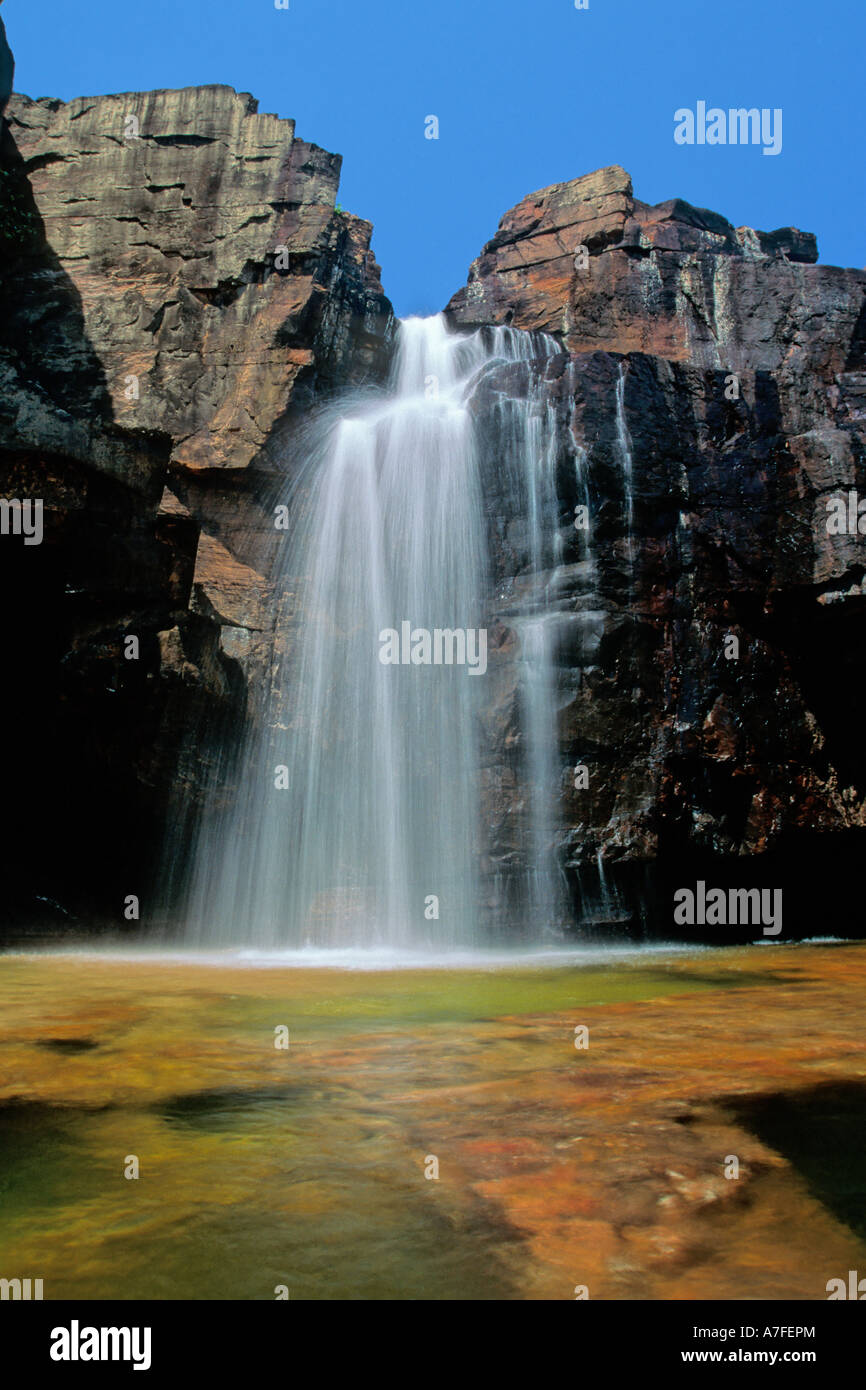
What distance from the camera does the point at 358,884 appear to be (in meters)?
12.3

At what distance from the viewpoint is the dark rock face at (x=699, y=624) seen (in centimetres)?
1225

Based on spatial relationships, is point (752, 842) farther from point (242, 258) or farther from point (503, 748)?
point (242, 258)

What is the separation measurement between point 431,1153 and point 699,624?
11311mm

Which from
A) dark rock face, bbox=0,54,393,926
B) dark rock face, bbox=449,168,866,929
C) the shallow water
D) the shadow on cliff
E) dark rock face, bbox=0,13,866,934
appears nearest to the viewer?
the shallow water

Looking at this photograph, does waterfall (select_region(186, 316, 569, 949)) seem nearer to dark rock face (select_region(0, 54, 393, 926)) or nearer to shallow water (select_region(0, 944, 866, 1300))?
dark rock face (select_region(0, 54, 393, 926))

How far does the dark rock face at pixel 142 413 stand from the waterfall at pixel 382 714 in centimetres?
77

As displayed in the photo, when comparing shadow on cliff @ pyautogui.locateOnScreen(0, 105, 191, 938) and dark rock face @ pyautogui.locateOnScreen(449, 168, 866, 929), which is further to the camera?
dark rock face @ pyautogui.locateOnScreen(449, 168, 866, 929)

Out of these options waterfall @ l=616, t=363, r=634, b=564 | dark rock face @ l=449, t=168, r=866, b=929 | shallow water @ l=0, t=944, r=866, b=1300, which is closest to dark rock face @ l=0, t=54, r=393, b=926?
dark rock face @ l=449, t=168, r=866, b=929

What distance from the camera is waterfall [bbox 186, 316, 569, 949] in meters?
12.1

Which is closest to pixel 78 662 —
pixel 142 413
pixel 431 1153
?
pixel 142 413

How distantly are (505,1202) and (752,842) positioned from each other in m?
11.2

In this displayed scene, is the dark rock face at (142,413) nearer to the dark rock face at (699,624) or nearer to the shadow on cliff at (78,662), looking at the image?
the shadow on cliff at (78,662)

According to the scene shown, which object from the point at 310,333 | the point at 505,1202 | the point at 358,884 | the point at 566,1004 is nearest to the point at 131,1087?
the point at 505,1202

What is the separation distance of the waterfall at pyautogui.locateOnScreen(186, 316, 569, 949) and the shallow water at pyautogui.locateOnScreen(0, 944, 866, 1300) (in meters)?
6.56
